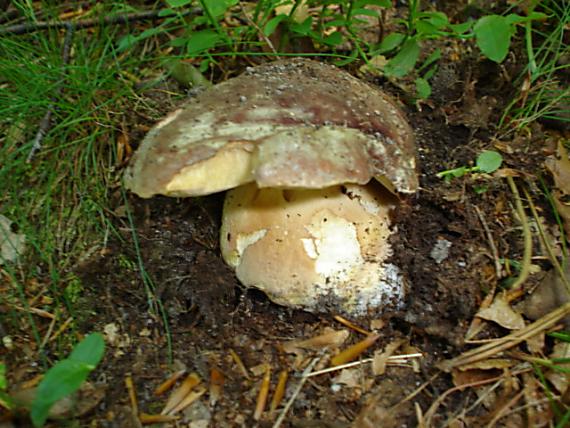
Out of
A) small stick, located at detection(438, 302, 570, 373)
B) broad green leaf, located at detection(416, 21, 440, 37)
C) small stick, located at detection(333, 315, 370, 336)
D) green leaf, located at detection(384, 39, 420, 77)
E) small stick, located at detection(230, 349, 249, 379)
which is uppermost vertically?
broad green leaf, located at detection(416, 21, 440, 37)

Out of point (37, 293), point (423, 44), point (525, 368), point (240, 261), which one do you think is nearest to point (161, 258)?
point (240, 261)

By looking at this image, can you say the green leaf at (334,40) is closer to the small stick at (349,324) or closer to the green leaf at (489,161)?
the green leaf at (489,161)

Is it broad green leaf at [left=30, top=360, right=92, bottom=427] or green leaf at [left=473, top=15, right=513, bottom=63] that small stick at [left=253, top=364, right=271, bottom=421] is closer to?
broad green leaf at [left=30, top=360, right=92, bottom=427]

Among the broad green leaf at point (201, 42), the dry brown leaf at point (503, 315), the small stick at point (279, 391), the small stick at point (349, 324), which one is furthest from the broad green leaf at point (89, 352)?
the broad green leaf at point (201, 42)

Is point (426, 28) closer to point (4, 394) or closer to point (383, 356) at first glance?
point (383, 356)

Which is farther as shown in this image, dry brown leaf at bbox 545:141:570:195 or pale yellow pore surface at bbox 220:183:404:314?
dry brown leaf at bbox 545:141:570:195

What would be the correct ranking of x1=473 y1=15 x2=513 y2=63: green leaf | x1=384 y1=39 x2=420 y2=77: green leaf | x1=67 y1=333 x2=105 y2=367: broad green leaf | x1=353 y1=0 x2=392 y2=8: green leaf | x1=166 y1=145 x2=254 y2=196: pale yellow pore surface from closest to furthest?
1. x1=67 y1=333 x2=105 y2=367: broad green leaf
2. x1=166 y1=145 x2=254 y2=196: pale yellow pore surface
3. x1=473 y1=15 x2=513 y2=63: green leaf
4. x1=353 y1=0 x2=392 y2=8: green leaf
5. x1=384 y1=39 x2=420 y2=77: green leaf

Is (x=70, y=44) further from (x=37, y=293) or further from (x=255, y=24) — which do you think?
(x=37, y=293)

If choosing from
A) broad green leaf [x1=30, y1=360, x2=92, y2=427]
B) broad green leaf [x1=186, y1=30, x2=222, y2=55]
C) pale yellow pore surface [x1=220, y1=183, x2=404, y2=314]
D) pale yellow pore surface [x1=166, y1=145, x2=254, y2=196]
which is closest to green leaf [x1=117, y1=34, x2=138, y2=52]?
broad green leaf [x1=186, y1=30, x2=222, y2=55]
